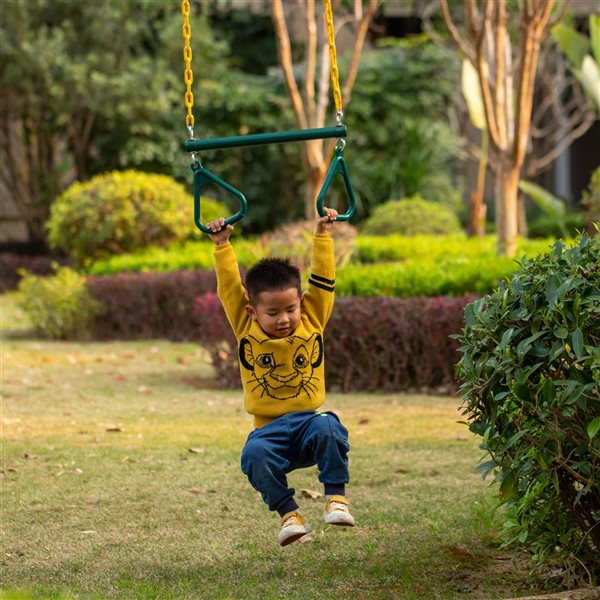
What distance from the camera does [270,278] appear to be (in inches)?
182

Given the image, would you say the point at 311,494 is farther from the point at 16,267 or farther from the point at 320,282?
the point at 16,267

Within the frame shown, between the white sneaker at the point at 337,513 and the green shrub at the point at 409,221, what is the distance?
13811 mm

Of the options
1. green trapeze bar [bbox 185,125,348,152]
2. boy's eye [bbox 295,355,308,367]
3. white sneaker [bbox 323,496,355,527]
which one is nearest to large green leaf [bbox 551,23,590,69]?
green trapeze bar [bbox 185,125,348,152]

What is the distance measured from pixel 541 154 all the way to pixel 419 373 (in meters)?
17.5

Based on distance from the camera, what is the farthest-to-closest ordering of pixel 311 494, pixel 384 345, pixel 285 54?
pixel 285 54 → pixel 384 345 → pixel 311 494

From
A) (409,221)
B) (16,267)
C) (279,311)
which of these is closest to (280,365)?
(279,311)

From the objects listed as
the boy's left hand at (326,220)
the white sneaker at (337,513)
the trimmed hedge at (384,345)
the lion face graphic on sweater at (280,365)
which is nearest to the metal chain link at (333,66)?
the boy's left hand at (326,220)

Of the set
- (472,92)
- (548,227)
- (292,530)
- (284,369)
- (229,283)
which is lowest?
(548,227)

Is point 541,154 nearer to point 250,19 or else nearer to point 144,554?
point 250,19

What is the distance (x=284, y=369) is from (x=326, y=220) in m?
0.63

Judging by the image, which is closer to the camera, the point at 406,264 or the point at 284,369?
the point at 284,369

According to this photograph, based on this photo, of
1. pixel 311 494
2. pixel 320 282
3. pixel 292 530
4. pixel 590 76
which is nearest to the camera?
pixel 292 530

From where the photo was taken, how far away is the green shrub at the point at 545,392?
3941 mm

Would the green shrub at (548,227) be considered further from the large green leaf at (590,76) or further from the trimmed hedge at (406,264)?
the large green leaf at (590,76)
